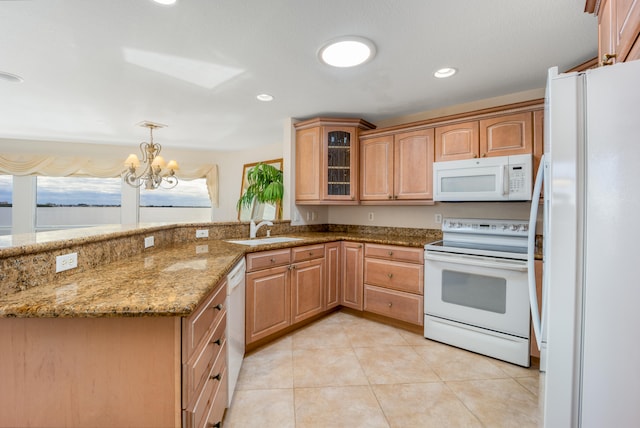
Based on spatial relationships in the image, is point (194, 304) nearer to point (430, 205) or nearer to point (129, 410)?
point (129, 410)

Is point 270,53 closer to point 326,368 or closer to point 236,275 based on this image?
point 236,275

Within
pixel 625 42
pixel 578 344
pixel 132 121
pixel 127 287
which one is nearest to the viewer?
pixel 578 344

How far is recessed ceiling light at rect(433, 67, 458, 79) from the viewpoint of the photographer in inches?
87.8

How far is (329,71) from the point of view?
2268 mm

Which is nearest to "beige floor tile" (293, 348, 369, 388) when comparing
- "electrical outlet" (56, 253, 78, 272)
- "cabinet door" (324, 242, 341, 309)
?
"cabinet door" (324, 242, 341, 309)

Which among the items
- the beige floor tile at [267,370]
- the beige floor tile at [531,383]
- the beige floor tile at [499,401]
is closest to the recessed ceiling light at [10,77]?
the beige floor tile at [267,370]

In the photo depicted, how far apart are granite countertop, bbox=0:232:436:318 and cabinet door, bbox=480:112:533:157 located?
2.35 metres

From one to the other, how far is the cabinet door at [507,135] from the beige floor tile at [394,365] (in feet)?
6.08

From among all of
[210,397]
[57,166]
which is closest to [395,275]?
[210,397]

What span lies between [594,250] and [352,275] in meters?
2.34

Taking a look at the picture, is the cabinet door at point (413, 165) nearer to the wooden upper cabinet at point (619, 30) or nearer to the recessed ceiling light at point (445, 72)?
the recessed ceiling light at point (445, 72)

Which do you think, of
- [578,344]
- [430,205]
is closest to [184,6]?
[578,344]

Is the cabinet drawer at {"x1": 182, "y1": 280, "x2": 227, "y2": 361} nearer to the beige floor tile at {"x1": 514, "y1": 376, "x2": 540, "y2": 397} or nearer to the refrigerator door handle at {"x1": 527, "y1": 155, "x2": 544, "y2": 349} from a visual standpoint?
the refrigerator door handle at {"x1": 527, "y1": 155, "x2": 544, "y2": 349}

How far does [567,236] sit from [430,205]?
2329 mm
